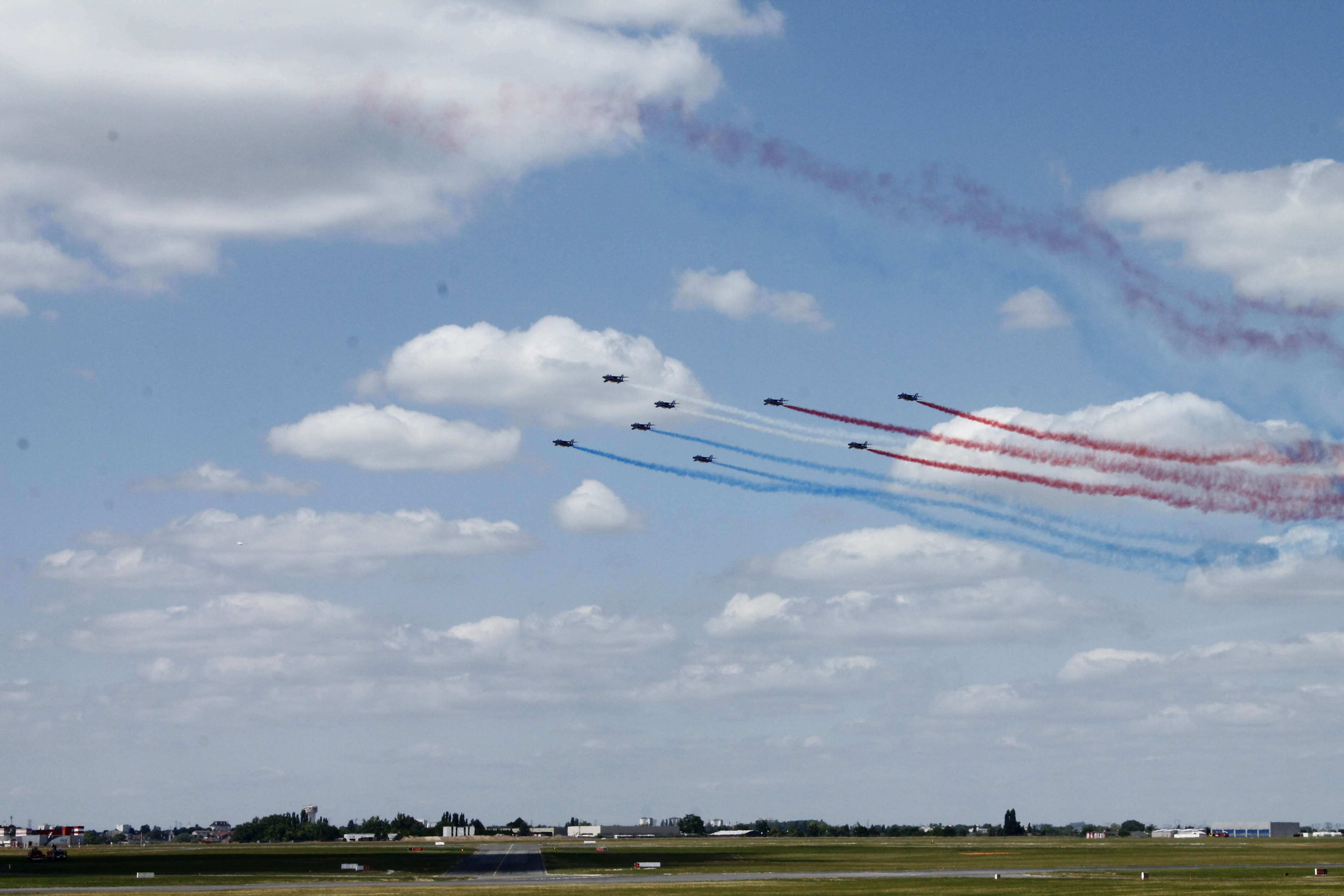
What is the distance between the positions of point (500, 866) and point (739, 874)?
3489 cm

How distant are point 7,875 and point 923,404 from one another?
104 m

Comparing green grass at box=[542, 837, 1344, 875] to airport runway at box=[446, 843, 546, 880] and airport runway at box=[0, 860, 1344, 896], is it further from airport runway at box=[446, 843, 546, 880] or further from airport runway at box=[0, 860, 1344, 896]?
airport runway at box=[0, 860, 1344, 896]

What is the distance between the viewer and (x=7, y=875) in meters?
132

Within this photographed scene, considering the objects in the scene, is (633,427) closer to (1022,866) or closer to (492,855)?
(1022,866)

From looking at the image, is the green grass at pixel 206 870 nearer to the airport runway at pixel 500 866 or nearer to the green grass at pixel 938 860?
the airport runway at pixel 500 866

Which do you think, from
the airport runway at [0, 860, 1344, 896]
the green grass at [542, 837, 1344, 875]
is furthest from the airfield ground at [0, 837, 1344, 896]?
the green grass at [542, 837, 1344, 875]

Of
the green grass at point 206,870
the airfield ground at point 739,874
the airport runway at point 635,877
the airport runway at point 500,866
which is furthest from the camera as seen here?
the airport runway at point 500,866

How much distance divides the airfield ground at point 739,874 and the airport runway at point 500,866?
0.56 meters

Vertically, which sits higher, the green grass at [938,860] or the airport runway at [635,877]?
the airport runway at [635,877]

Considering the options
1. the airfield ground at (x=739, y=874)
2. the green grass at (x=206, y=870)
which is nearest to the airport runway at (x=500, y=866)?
the airfield ground at (x=739, y=874)

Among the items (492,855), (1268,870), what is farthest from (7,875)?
(1268,870)

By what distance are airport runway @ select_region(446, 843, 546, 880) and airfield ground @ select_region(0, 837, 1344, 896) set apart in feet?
1.82

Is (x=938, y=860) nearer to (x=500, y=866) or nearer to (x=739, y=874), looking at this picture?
(x=739, y=874)

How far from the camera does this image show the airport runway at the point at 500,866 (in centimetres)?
12988
